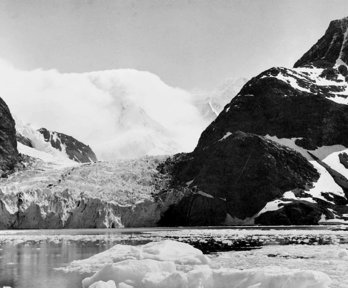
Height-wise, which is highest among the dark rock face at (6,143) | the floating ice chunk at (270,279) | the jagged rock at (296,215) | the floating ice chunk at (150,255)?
the dark rock face at (6,143)

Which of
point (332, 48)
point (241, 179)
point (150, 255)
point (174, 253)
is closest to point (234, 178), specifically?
point (241, 179)

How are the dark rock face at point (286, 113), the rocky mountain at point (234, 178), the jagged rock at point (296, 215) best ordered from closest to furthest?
the rocky mountain at point (234, 178) → the jagged rock at point (296, 215) → the dark rock face at point (286, 113)

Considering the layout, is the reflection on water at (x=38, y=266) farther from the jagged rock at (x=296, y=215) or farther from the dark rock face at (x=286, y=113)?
the dark rock face at (x=286, y=113)

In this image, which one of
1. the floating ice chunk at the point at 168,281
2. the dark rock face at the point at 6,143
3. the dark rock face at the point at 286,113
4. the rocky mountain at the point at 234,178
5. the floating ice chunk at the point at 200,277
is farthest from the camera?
the dark rock face at the point at 6,143

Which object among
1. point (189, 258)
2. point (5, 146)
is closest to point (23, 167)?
point (5, 146)

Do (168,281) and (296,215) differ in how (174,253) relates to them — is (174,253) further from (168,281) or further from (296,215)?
(296,215)

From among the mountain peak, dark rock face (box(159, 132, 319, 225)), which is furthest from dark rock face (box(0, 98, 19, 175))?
the mountain peak

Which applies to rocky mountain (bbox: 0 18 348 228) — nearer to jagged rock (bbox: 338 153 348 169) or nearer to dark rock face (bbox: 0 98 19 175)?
jagged rock (bbox: 338 153 348 169)

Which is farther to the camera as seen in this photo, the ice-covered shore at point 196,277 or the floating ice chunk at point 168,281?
the floating ice chunk at point 168,281

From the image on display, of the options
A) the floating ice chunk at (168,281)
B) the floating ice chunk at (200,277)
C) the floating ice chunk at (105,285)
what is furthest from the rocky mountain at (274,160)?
the floating ice chunk at (105,285)
